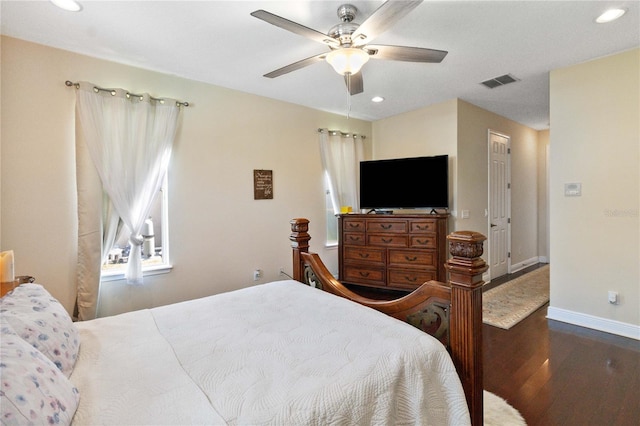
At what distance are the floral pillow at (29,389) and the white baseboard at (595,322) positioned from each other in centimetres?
398

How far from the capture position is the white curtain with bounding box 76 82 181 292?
8.69 feet

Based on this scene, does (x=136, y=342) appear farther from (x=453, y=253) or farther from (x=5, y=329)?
(x=453, y=253)

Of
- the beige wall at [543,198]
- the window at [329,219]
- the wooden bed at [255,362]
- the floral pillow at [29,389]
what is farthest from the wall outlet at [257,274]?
the beige wall at [543,198]

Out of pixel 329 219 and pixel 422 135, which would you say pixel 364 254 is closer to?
pixel 329 219

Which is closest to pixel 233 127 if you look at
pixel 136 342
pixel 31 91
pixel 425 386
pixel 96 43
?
pixel 96 43

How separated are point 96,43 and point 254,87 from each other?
1.47 meters

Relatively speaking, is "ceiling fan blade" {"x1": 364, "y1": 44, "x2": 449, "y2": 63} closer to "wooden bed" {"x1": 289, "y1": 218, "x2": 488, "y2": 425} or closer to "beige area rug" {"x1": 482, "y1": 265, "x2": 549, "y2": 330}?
"wooden bed" {"x1": 289, "y1": 218, "x2": 488, "y2": 425}

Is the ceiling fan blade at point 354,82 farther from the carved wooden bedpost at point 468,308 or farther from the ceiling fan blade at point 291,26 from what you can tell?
the carved wooden bedpost at point 468,308

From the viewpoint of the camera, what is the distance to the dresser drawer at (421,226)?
375 cm

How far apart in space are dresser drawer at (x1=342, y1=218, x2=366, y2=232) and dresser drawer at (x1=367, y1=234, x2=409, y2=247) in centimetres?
16

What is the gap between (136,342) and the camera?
1.31m

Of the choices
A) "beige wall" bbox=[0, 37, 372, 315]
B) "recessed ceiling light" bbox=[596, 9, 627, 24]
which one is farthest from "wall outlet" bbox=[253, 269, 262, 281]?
"recessed ceiling light" bbox=[596, 9, 627, 24]

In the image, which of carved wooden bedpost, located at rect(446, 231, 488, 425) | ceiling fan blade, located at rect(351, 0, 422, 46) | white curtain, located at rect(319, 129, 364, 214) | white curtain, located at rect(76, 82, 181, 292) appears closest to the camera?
carved wooden bedpost, located at rect(446, 231, 488, 425)

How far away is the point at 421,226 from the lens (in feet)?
12.5
